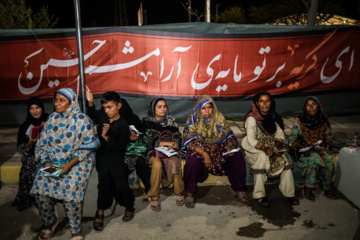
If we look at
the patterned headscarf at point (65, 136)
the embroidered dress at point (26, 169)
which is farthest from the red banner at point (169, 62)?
the patterned headscarf at point (65, 136)

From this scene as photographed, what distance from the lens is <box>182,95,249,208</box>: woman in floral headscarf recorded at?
3.64m

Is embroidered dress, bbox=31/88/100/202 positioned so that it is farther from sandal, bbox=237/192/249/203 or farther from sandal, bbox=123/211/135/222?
sandal, bbox=237/192/249/203

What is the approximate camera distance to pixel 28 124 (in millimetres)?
3523

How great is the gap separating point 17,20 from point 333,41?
1056cm

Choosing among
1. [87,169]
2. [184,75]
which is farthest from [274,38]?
[87,169]

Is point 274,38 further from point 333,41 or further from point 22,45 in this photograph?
point 22,45

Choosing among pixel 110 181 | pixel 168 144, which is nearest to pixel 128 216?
pixel 110 181

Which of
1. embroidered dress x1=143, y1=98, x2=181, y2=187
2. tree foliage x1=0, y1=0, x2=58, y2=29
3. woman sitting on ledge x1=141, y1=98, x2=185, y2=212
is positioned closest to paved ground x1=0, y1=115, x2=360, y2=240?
woman sitting on ledge x1=141, y1=98, x2=185, y2=212

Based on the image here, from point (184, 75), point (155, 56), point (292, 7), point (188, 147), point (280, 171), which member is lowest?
point (280, 171)

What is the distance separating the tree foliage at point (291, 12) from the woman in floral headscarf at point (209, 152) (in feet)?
55.2

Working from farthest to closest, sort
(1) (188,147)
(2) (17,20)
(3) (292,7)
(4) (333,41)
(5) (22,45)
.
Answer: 1. (3) (292,7)
2. (2) (17,20)
3. (4) (333,41)
4. (5) (22,45)
5. (1) (188,147)

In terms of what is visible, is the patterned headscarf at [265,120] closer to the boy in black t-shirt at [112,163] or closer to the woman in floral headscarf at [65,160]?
the boy in black t-shirt at [112,163]

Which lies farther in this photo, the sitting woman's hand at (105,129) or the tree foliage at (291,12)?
the tree foliage at (291,12)

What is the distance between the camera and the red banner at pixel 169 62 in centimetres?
583
